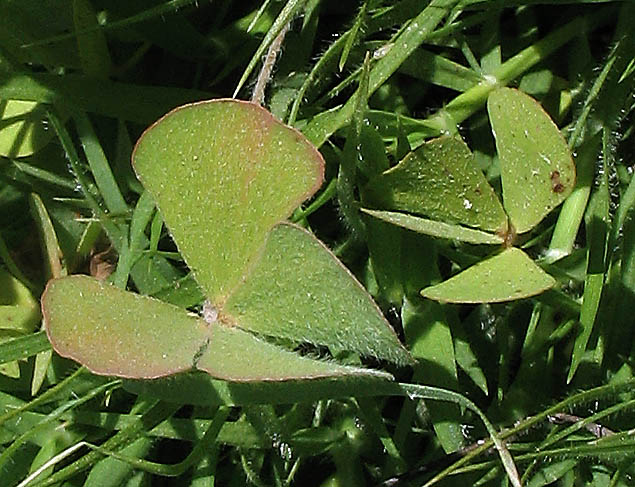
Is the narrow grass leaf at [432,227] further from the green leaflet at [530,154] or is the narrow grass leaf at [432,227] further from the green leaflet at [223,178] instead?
the green leaflet at [223,178]

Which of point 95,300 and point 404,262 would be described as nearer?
point 95,300

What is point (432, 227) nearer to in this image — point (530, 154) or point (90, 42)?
point (530, 154)

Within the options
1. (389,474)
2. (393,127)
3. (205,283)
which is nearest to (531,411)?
(389,474)

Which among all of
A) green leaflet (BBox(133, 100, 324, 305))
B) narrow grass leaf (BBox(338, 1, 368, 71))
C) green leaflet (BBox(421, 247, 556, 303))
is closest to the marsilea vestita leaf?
green leaflet (BBox(133, 100, 324, 305))

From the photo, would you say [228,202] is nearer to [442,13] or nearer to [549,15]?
[442,13]

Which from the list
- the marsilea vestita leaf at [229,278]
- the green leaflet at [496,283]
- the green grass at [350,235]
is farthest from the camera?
the green grass at [350,235]

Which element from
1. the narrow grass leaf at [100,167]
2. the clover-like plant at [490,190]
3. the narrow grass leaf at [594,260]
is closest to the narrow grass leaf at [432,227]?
the clover-like plant at [490,190]
